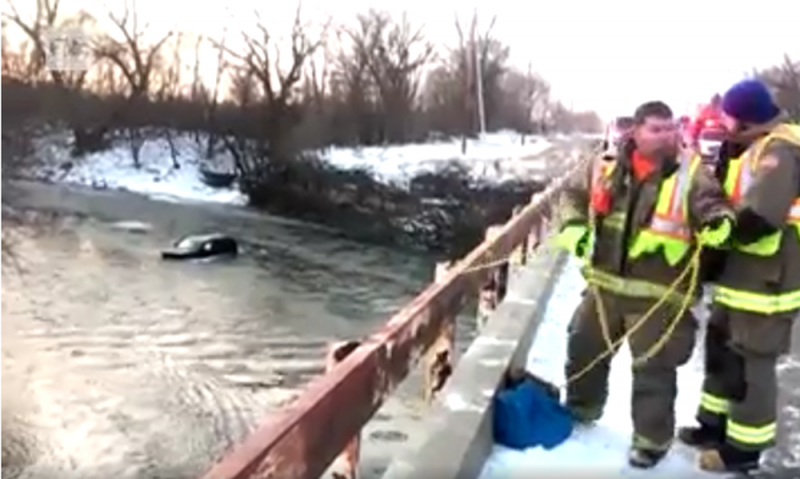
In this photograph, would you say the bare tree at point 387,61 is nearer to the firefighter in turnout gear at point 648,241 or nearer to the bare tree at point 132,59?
the bare tree at point 132,59

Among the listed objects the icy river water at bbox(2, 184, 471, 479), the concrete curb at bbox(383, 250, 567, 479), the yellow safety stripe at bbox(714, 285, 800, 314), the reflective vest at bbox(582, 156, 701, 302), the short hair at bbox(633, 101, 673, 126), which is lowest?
the icy river water at bbox(2, 184, 471, 479)

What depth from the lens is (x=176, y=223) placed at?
5900 centimetres

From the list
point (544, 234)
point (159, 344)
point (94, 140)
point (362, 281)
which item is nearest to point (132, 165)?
point (94, 140)

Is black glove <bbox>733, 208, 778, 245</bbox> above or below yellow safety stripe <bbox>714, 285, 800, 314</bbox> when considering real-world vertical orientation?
above

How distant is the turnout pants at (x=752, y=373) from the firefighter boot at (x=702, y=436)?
15 cm

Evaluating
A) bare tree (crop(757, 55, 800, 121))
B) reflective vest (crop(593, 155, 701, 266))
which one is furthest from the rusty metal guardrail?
bare tree (crop(757, 55, 800, 121))

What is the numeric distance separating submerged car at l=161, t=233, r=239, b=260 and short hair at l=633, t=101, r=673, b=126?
138 ft

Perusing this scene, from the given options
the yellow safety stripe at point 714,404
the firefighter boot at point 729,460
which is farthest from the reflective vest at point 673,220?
the firefighter boot at point 729,460

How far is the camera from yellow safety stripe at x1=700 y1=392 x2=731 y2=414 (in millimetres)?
5598

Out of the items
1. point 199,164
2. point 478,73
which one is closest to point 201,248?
point 199,164

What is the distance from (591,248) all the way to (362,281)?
123 ft

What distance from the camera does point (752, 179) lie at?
5.08 metres

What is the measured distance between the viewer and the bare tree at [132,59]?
83.9m

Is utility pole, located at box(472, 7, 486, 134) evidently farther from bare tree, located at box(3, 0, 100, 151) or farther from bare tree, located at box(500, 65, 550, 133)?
bare tree, located at box(3, 0, 100, 151)
